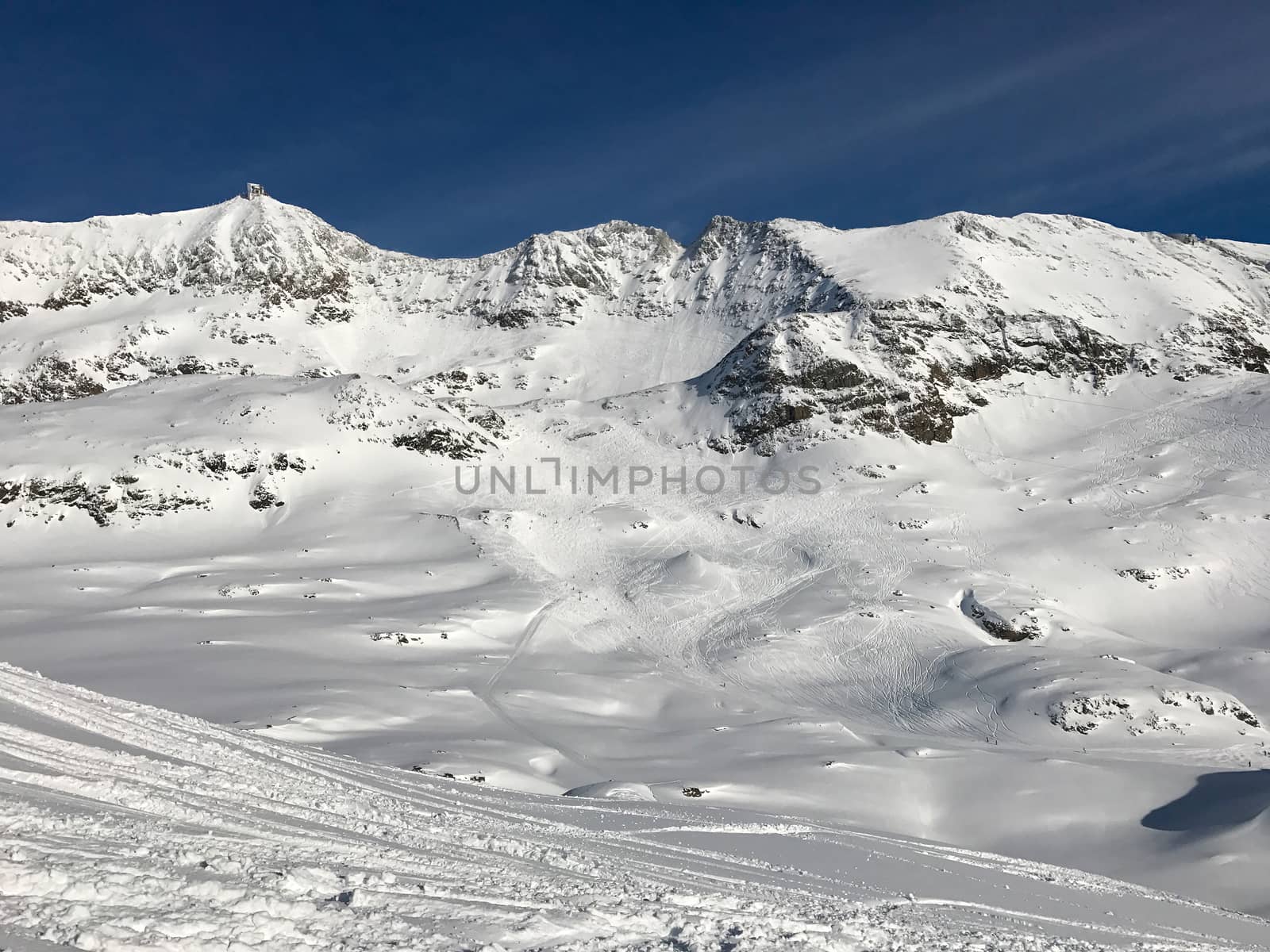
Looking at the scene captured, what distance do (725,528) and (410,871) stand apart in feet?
185

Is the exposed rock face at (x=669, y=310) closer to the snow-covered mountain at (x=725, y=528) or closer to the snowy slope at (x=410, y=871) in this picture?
the snow-covered mountain at (x=725, y=528)

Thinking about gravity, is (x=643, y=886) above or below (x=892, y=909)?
above

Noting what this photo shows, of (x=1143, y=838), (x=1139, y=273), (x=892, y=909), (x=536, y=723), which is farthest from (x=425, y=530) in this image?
(x=1139, y=273)

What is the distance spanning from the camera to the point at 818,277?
116625 mm

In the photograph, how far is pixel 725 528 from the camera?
2515 inches

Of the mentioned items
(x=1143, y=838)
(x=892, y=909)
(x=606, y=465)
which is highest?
(x=606, y=465)

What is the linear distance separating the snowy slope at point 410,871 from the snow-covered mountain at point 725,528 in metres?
4.56

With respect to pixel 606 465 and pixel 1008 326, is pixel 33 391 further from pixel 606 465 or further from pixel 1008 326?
pixel 1008 326

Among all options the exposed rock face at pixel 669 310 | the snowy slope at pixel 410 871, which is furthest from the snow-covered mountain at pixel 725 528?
the snowy slope at pixel 410 871

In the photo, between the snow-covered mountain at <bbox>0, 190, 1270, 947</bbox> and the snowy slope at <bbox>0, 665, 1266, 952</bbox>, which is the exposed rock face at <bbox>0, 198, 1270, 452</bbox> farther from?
the snowy slope at <bbox>0, 665, 1266, 952</bbox>

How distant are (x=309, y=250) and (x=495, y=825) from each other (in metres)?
141

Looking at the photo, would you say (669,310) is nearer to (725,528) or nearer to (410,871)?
(725,528)

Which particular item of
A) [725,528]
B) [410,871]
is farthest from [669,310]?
[410,871]

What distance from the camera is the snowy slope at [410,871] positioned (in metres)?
5.98
